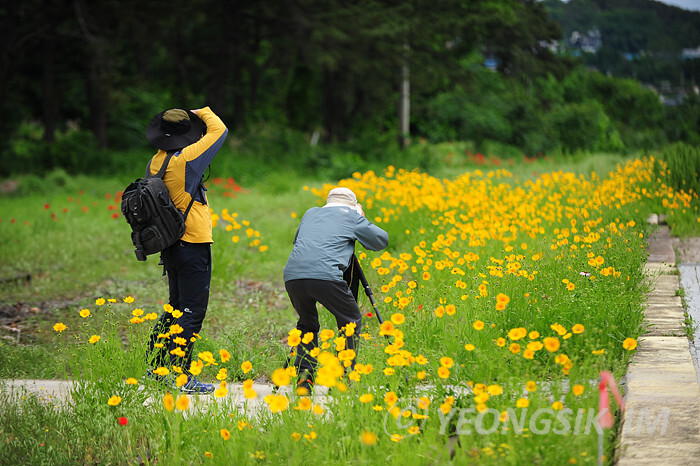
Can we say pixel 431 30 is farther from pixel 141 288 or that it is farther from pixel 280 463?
pixel 280 463

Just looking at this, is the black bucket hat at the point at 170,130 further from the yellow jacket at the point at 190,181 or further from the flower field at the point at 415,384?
the flower field at the point at 415,384

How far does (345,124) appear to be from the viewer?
96.8 ft

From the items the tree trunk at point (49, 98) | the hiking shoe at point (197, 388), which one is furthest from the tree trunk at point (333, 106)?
the hiking shoe at point (197, 388)

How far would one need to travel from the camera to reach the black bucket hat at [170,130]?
451 cm

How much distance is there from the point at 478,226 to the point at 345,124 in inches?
944

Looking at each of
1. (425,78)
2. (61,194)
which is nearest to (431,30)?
A: (425,78)

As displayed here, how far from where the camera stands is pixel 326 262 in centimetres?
431

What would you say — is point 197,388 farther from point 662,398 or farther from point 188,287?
point 662,398

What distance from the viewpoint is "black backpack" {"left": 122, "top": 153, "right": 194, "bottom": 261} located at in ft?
14.0

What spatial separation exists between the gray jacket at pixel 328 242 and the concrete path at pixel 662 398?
1815 millimetres

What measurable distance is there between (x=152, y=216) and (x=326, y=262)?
1156mm

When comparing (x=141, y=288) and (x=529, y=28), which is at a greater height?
(x=529, y=28)

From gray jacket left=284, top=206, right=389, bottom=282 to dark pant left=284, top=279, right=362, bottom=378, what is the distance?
0.05 meters

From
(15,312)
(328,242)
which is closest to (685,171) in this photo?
(328,242)
